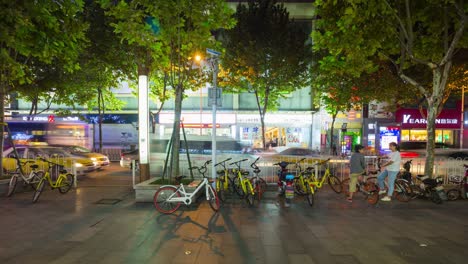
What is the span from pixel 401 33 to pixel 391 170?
474 centimetres

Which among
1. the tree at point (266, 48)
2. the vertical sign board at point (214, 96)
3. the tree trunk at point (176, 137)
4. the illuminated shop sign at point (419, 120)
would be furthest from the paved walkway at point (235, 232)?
the illuminated shop sign at point (419, 120)

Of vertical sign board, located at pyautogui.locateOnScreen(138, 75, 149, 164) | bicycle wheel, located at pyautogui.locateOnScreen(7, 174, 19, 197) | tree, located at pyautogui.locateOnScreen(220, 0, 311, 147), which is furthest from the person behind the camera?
tree, located at pyautogui.locateOnScreen(220, 0, 311, 147)

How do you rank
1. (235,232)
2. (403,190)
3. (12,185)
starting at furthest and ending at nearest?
(12,185) → (403,190) → (235,232)

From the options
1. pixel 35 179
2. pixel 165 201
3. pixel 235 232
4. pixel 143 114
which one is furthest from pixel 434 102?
pixel 35 179

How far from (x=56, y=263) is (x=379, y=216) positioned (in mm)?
7055

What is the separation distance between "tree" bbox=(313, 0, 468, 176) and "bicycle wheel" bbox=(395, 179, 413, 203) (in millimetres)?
1671

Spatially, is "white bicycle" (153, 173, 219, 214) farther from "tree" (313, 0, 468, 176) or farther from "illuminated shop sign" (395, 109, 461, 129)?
"illuminated shop sign" (395, 109, 461, 129)

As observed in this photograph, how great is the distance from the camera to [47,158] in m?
13.3

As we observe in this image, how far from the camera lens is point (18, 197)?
9.52 m

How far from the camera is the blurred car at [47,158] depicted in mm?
13102

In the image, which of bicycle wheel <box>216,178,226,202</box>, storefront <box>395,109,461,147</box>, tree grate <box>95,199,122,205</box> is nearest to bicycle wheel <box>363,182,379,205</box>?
bicycle wheel <box>216,178,226,202</box>

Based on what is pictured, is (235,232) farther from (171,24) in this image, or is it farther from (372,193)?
(171,24)

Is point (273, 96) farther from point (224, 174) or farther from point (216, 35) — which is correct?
point (224, 174)

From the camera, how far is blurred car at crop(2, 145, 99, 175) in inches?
516
